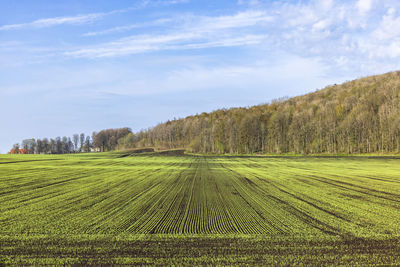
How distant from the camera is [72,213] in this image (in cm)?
1229

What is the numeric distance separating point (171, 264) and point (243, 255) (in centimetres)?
213

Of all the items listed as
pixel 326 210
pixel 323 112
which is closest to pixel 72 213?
pixel 326 210

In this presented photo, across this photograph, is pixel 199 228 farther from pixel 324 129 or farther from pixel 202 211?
pixel 324 129

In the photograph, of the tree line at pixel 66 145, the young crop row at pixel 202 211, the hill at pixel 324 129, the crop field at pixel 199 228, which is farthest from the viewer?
the tree line at pixel 66 145

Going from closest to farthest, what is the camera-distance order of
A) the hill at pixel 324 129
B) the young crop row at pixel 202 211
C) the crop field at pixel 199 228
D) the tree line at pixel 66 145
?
the crop field at pixel 199 228, the young crop row at pixel 202 211, the hill at pixel 324 129, the tree line at pixel 66 145

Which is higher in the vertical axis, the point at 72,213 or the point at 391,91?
the point at 391,91

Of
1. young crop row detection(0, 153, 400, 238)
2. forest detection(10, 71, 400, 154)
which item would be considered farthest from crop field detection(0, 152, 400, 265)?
forest detection(10, 71, 400, 154)

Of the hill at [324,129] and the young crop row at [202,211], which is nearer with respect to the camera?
the young crop row at [202,211]

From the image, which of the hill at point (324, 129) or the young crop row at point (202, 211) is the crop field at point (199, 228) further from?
the hill at point (324, 129)

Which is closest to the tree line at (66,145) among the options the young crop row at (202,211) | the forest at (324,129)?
the forest at (324,129)

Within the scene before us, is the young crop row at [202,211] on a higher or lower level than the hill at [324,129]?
lower

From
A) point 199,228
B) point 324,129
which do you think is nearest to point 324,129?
point 324,129

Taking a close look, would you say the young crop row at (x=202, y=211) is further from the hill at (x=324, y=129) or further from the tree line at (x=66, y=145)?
the tree line at (x=66, y=145)

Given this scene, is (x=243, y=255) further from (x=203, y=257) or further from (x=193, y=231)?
(x=193, y=231)
